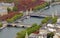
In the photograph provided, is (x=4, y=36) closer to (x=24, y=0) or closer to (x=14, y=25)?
(x=14, y=25)

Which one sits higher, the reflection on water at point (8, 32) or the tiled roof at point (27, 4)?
the reflection on water at point (8, 32)

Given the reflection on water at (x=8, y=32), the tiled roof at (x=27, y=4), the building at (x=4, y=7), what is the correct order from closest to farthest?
the reflection on water at (x=8, y=32) < the building at (x=4, y=7) < the tiled roof at (x=27, y=4)

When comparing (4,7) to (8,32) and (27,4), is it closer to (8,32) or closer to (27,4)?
(27,4)

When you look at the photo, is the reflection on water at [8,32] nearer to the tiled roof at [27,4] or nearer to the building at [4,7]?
the building at [4,7]

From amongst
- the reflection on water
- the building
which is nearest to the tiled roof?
the building

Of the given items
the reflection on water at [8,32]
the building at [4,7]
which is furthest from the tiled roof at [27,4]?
the reflection on water at [8,32]

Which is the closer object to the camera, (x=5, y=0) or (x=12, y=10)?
(x=12, y=10)

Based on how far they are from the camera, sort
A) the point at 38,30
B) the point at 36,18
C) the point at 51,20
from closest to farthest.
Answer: the point at 38,30
the point at 51,20
the point at 36,18

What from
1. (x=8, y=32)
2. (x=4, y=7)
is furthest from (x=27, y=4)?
(x=8, y=32)

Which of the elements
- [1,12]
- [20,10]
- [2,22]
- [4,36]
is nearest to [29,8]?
[20,10]

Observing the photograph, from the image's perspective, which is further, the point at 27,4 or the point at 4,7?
the point at 27,4

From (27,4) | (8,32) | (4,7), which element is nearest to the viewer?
(8,32)
